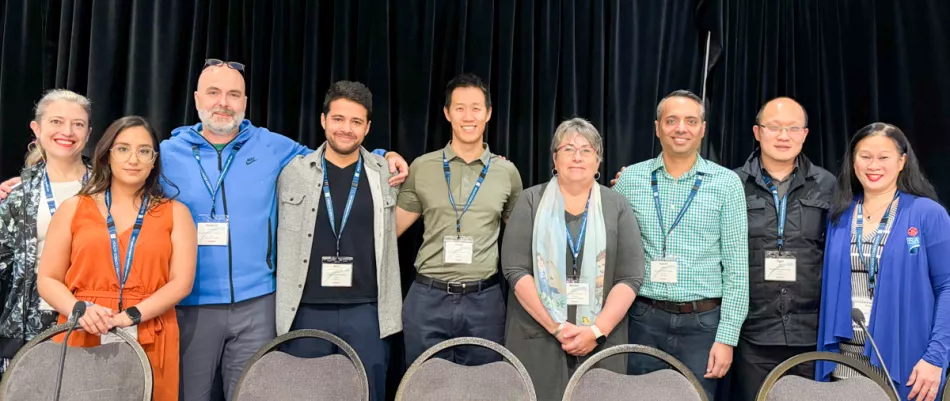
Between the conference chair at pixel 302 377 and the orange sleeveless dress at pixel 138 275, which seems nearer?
the conference chair at pixel 302 377

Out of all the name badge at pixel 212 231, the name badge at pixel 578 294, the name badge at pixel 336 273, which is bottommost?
the name badge at pixel 578 294

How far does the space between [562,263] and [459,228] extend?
50 cm

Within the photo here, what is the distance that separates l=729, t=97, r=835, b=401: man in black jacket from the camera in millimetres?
2611

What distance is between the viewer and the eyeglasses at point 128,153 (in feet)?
7.68

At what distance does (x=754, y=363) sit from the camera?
2.67 m

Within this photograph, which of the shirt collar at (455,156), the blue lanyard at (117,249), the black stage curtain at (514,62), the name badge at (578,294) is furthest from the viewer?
the black stage curtain at (514,62)

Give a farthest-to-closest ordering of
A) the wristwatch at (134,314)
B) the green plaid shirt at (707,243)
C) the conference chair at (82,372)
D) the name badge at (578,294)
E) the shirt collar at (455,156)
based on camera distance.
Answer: the shirt collar at (455,156) → the green plaid shirt at (707,243) → the name badge at (578,294) → the wristwatch at (134,314) → the conference chair at (82,372)

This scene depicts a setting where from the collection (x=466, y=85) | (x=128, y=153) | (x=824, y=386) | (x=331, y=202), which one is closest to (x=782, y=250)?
(x=824, y=386)

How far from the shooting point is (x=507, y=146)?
137 inches

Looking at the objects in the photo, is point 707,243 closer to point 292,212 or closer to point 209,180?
point 292,212

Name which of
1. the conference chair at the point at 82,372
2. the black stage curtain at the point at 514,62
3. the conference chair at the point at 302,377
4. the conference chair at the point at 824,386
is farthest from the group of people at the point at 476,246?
the black stage curtain at the point at 514,62

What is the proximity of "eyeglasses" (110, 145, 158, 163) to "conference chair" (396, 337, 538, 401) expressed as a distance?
1.32m

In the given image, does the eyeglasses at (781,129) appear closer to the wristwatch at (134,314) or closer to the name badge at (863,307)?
the name badge at (863,307)

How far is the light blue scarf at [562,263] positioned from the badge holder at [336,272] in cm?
79
